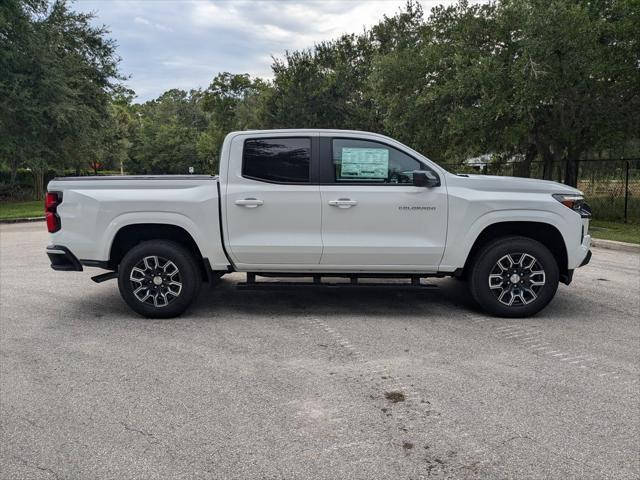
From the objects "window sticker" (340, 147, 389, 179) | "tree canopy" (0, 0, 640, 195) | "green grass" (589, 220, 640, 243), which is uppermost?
"tree canopy" (0, 0, 640, 195)

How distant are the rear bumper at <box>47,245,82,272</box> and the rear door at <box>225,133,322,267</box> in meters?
1.67

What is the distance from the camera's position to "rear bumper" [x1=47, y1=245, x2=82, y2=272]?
573cm

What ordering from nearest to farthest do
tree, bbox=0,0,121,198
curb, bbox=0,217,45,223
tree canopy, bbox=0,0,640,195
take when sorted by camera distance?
tree canopy, bbox=0,0,640,195 < curb, bbox=0,217,45,223 < tree, bbox=0,0,121,198

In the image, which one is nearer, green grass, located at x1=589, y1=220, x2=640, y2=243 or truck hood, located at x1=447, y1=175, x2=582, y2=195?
truck hood, located at x1=447, y1=175, x2=582, y2=195

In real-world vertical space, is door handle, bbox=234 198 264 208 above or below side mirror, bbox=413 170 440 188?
below

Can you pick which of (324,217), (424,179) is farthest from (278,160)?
(424,179)

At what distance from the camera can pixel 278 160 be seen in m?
5.77

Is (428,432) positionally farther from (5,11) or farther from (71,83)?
(71,83)

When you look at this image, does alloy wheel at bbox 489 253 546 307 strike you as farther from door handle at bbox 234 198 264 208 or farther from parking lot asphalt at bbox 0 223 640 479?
door handle at bbox 234 198 264 208

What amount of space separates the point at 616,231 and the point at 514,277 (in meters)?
9.41

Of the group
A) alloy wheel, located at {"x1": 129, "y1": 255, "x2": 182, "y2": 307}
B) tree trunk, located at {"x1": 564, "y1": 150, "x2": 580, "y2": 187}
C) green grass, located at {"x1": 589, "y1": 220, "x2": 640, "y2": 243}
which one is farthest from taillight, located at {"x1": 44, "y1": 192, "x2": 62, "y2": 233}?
tree trunk, located at {"x1": 564, "y1": 150, "x2": 580, "y2": 187}

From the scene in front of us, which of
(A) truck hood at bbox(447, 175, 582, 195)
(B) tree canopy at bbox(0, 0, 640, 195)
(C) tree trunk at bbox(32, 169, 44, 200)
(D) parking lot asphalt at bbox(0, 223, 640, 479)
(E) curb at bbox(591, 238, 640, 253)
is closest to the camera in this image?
(D) parking lot asphalt at bbox(0, 223, 640, 479)

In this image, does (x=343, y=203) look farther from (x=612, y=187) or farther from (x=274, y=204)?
(x=612, y=187)

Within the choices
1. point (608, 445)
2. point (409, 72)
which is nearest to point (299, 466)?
point (608, 445)
